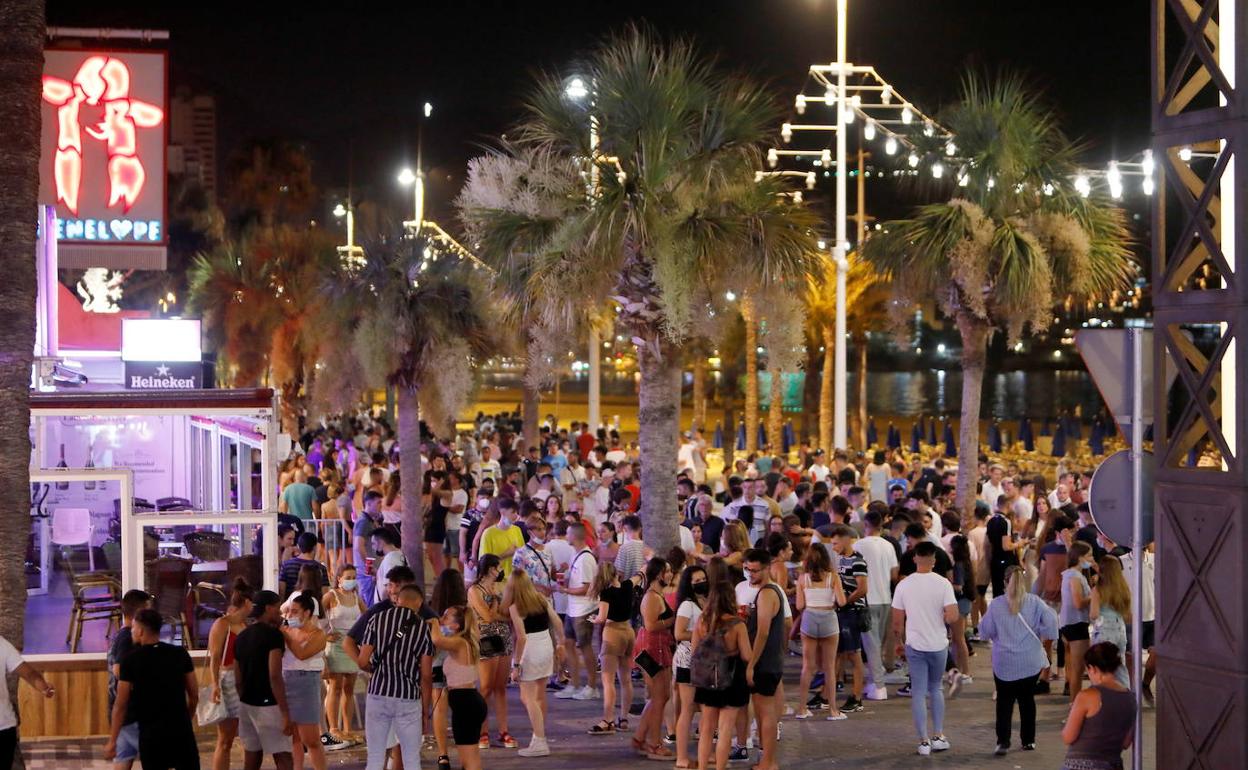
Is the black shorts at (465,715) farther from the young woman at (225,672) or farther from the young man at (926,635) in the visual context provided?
the young man at (926,635)

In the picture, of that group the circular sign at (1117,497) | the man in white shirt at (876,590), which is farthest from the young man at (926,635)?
the circular sign at (1117,497)

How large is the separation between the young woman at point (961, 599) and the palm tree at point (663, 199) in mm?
3100

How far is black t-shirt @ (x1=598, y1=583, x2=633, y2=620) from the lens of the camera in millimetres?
11680

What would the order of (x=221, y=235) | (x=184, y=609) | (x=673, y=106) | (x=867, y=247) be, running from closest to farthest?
(x=184, y=609) < (x=673, y=106) < (x=867, y=247) < (x=221, y=235)

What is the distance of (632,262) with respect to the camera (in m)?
14.7

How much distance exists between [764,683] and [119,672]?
424cm

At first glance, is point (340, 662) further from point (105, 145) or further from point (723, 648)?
point (105, 145)

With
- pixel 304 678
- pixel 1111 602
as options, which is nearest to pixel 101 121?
pixel 304 678

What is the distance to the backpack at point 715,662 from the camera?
391 inches

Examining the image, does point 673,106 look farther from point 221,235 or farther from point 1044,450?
point 221,235

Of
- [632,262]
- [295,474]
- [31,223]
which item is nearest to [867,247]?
[632,262]

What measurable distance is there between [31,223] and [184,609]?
452cm

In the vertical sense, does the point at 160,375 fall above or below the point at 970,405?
above

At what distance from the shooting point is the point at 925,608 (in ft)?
36.4
